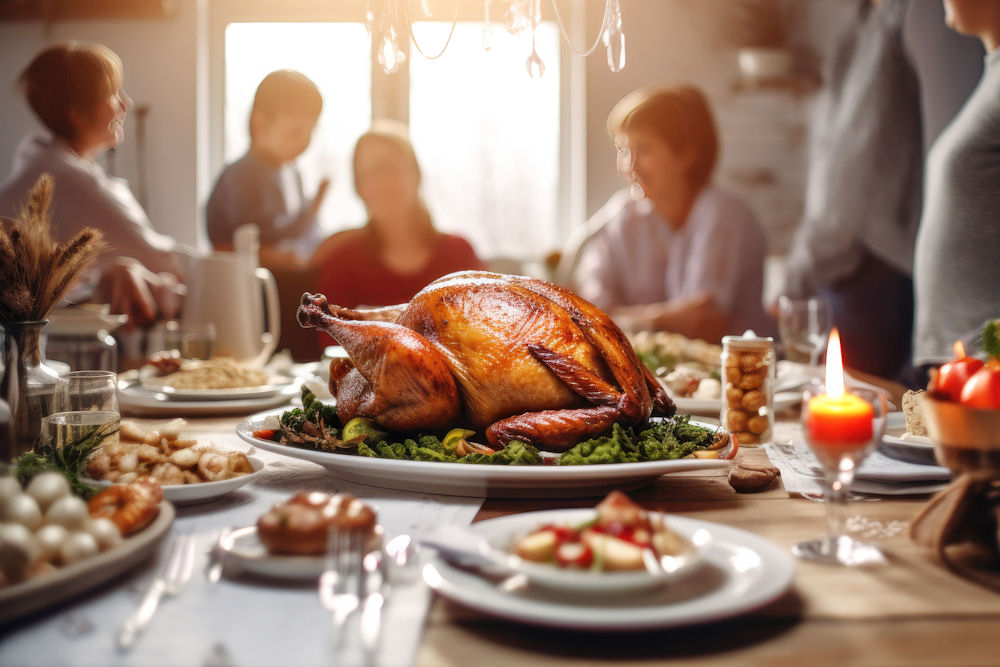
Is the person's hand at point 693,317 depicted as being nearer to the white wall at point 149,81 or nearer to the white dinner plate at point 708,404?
the white dinner plate at point 708,404

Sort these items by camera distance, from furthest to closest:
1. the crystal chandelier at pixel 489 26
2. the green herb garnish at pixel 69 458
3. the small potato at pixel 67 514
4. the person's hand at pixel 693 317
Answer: the person's hand at pixel 693 317, the crystal chandelier at pixel 489 26, the green herb garnish at pixel 69 458, the small potato at pixel 67 514

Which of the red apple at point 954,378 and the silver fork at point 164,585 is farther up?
the red apple at point 954,378

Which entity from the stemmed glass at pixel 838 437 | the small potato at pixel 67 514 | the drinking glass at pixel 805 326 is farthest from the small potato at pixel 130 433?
the drinking glass at pixel 805 326

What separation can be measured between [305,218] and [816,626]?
4185mm

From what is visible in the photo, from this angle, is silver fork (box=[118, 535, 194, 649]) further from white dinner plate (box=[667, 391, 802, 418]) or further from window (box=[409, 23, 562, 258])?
window (box=[409, 23, 562, 258])

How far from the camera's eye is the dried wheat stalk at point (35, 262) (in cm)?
102

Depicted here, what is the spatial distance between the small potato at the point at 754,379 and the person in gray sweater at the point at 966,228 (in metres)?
1.55

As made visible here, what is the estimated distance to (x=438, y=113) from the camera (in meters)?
4.50

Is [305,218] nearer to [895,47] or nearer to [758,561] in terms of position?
[895,47]

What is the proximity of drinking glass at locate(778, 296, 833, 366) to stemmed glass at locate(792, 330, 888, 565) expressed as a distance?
113cm

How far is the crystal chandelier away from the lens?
112cm

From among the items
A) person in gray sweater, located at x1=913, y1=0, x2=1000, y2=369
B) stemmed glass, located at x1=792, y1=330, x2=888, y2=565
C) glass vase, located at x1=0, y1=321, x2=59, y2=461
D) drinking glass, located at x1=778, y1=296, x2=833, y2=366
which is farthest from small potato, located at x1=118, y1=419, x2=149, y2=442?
person in gray sweater, located at x1=913, y1=0, x2=1000, y2=369

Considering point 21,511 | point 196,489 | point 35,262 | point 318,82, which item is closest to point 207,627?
point 21,511

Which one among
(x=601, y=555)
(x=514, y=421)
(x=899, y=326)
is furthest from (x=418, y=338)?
(x=899, y=326)
